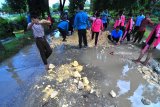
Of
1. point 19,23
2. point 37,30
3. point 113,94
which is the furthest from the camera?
point 19,23

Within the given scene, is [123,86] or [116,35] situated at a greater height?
[123,86]

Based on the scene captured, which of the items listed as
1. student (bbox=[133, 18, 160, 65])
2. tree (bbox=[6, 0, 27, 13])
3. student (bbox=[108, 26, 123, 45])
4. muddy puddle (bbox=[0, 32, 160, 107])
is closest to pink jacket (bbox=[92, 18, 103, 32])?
student (bbox=[108, 26, 123, 45])

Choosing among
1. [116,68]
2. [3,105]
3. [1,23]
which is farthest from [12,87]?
[1,23]

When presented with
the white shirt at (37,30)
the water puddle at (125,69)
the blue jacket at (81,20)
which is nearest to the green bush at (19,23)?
the blue jacket at (81,20)

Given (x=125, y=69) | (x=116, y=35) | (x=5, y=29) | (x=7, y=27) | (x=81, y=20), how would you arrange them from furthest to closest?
1. (x=7, y=27)
2. (x=5, y=29)
3. (x=116, y=35)
4. (x=81, y=20)
5. (x=125, y=69)

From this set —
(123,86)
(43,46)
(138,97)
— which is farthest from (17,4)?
(138,97)

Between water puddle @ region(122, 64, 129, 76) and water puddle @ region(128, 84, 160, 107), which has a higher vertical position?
water puddle @ region(128, 84, 160, 107)

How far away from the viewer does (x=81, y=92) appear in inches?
195

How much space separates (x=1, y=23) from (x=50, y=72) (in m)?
12.6

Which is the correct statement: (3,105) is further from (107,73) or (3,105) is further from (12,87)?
(107,73)

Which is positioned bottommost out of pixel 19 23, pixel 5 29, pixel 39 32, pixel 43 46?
pixel 19 23

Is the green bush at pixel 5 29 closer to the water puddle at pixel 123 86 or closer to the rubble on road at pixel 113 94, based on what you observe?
the water puddle at pixel 123 86

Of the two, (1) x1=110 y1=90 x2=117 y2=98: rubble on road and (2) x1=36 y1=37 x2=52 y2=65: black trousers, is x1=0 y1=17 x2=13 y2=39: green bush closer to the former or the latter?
(2) x1=36 y1=37 x2=52 y2=65: black trousers

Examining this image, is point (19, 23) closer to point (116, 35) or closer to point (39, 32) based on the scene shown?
point (116, 35)
